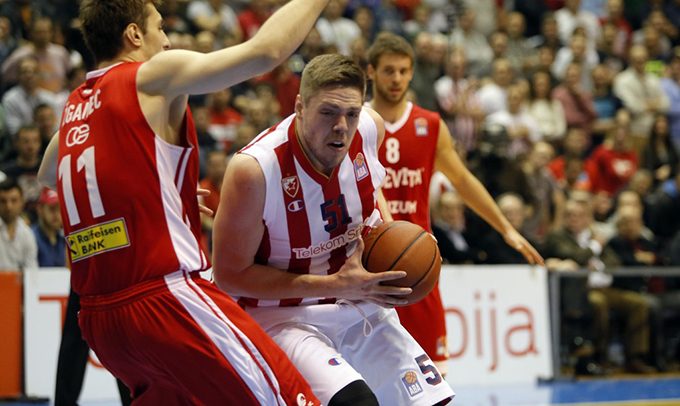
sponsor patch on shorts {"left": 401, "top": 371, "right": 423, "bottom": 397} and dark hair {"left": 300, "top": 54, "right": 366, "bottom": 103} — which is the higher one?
dark hair {"left": 300, "top": 54, "right": 366, "bottom": 103}

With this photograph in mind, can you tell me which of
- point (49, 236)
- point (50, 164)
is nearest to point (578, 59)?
point (49, 236)

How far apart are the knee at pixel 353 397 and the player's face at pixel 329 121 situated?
931mm

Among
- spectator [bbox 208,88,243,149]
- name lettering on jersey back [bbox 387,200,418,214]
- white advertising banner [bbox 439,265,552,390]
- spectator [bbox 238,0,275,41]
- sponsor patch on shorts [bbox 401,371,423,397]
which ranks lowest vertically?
white advertising banner [bbox 439,265,552,390]

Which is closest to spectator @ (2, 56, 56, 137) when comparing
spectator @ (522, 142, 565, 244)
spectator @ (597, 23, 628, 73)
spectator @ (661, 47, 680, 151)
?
spectator @ (522, 142, 565, 244)

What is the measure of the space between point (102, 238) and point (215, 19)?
30.4 ft

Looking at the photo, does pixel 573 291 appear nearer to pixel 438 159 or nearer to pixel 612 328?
pixel 612 328

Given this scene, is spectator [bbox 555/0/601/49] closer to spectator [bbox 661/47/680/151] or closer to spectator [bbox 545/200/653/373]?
spectator [bbox 661/47/680/151]

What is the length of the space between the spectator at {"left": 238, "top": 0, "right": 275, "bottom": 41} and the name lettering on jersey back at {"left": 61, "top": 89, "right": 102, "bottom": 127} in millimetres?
9040

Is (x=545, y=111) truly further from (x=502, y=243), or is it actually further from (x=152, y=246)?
(x=152, y=246)

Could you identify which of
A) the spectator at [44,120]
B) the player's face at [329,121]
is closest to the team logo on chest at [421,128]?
the player's face at [329,121]

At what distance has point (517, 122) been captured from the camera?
12141 mm

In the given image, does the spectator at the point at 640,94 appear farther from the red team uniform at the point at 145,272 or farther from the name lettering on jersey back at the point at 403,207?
the red team uniform at the point at 145,272

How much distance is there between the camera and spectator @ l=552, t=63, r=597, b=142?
12.9 m

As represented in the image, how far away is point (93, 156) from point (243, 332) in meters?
0.78
